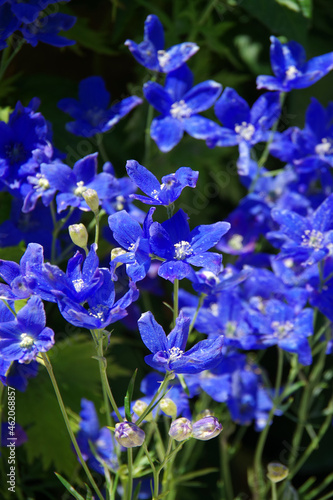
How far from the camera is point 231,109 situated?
3.15 ft

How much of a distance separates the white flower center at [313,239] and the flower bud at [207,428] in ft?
0.95

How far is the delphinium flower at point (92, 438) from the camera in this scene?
91 cm

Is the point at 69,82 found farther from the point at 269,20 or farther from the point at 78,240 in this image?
the point at 78,240

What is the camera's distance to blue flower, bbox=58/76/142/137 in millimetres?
952

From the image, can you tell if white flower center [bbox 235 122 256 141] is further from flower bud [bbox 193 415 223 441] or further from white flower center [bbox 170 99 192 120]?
flower bud [bbox 193 415 223 441]

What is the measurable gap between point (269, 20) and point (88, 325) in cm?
72

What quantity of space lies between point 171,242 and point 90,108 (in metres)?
0.39

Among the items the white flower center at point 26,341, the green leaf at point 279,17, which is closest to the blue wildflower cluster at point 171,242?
the white flower center at point 26,341

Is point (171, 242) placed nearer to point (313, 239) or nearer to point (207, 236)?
point (207, 236)

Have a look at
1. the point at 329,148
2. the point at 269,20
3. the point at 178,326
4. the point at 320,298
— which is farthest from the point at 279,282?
the point at 269,20

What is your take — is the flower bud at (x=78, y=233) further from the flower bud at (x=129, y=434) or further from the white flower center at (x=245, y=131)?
the white flower center at (x=245, y=131)

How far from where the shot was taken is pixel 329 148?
1.02 metres

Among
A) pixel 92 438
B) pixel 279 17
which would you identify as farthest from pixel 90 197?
pixel 279 17

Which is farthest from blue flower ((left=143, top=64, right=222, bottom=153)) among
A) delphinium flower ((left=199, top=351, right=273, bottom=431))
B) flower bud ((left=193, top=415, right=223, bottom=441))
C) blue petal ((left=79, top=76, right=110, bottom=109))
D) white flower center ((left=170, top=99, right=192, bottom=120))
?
flower bud ((left=193, top=415, right=223, bottom=441))
